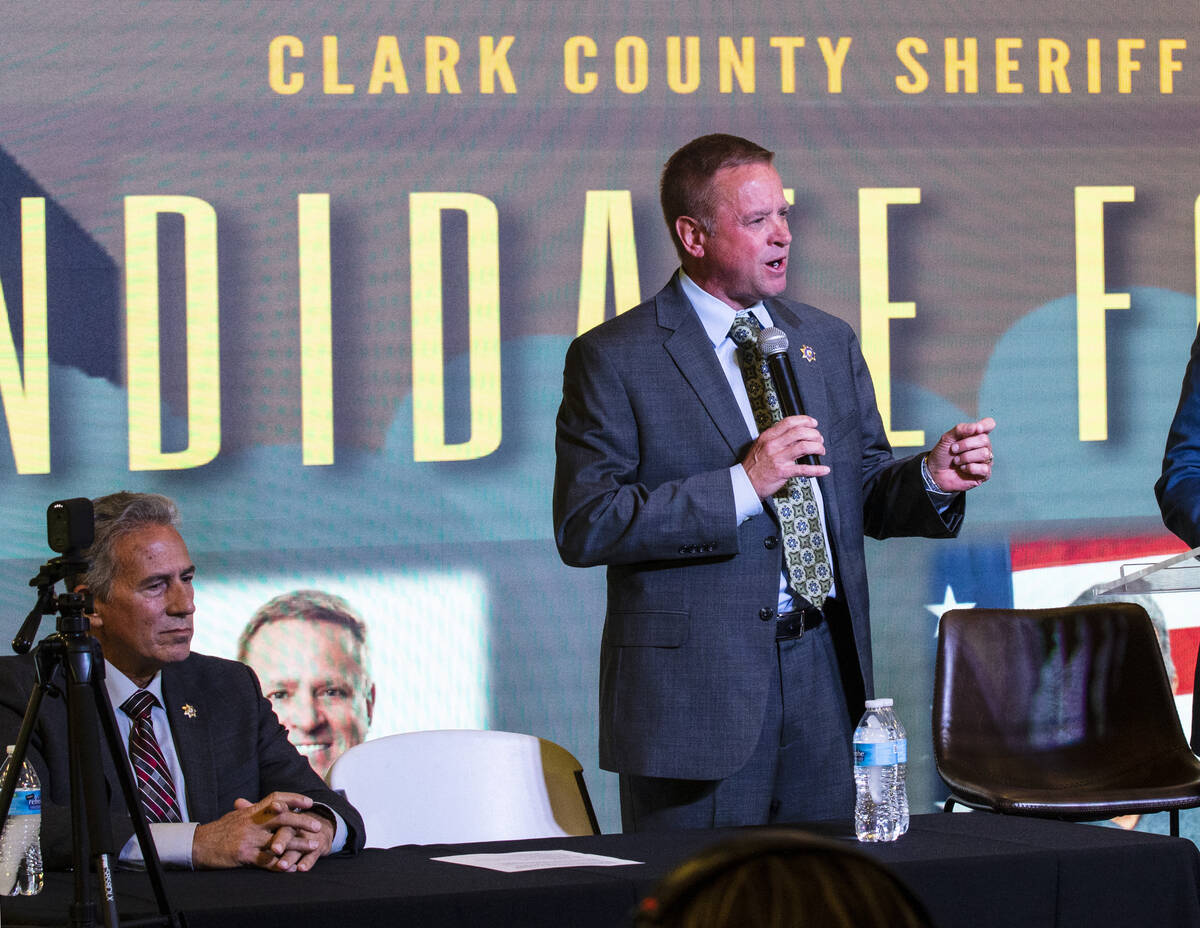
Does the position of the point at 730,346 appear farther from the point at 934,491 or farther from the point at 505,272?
the point at 505,272

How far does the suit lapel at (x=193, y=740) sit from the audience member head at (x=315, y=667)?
1667 mm

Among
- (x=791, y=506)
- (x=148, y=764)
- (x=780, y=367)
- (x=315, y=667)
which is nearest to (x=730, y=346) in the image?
(x=780, y=367)

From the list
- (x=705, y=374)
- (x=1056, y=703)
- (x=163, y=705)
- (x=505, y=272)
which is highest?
(x=505, y=272)

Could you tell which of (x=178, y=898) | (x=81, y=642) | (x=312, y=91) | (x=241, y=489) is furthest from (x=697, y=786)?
(x=312, y=91)

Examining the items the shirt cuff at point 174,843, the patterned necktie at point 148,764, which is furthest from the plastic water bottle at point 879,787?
the patterned necktie at point 148,764

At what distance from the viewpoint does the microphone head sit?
274 centimetres

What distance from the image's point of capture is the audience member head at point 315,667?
4242 mm

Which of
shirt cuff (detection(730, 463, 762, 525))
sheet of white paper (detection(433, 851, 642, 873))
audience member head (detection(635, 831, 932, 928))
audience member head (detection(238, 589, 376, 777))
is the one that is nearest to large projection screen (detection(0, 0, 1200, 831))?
audience member head (detection(238, 589, 376, 777))

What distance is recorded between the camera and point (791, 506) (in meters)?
2.78

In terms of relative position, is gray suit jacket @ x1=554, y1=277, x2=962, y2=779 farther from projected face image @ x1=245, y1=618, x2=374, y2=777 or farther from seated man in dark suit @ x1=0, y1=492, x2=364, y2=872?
projected face image @ x1=245, y1=618, x2=374, y2=777

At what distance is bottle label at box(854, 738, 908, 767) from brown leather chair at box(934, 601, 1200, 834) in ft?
4.28

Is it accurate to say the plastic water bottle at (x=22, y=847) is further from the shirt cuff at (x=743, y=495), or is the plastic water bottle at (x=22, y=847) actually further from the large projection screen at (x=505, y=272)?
the large projection screen at (x=505, y=272)

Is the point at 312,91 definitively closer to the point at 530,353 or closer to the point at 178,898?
the point at 530,353

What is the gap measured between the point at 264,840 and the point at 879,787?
3.03 ft
